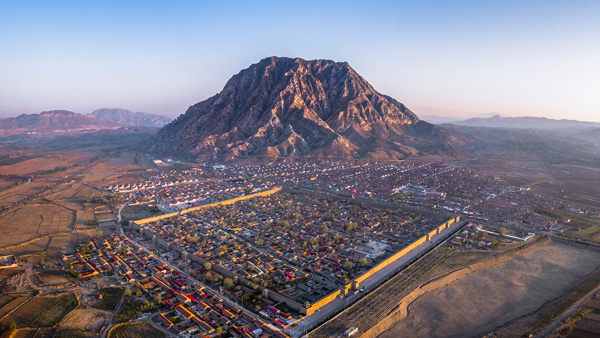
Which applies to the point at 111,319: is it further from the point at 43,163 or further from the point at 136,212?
the point at 43,163

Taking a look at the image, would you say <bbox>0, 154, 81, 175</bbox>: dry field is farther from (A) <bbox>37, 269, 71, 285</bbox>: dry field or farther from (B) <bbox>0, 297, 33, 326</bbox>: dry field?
(B) <bbox>0, 297, 33, 326</bbox>: dry field

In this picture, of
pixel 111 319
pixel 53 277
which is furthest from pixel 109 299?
pixel 53 277

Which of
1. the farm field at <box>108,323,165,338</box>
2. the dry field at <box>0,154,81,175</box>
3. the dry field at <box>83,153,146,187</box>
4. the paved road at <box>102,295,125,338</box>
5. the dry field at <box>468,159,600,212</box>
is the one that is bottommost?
the farm field at <box>108,323,165,338</box>

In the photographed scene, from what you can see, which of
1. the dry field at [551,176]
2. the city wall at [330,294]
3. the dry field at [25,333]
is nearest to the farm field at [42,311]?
the dry field at [25,333]

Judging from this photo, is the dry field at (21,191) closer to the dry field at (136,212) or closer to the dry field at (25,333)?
the dry field at (136,212)

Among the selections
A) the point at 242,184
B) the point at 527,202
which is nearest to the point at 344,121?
the point at 242,184

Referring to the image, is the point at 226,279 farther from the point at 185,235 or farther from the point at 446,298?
the point at 446,298

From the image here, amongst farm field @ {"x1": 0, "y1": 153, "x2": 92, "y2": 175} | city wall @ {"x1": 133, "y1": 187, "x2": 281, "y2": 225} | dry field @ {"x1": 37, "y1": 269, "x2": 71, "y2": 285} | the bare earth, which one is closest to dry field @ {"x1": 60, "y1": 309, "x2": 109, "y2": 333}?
dry field @ {"x1": 37, "y1": 269, "x2": 71, "y2": 285}
